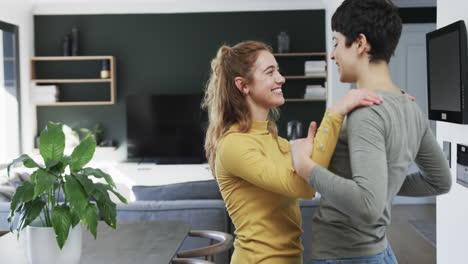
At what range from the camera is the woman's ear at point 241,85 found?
66.2 inches

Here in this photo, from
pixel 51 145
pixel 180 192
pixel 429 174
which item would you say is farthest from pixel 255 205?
pixel 180 192

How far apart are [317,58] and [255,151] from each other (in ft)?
21.2

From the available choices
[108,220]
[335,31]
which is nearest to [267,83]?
[335,31]

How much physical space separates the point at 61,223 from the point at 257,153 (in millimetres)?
681

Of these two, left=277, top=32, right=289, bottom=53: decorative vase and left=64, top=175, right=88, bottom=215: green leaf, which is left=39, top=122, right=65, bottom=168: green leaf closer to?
left=64, top=175, right=88, bottom=215: green leaf

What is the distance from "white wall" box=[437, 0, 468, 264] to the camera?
271cm

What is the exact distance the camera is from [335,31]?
135 cm

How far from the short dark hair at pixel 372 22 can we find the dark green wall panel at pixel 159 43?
6.61 m

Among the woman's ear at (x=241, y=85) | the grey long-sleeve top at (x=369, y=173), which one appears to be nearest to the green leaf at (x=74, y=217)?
the woman's ear at (x=241, y=85)

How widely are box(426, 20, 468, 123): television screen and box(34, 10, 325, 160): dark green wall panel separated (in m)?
4.77

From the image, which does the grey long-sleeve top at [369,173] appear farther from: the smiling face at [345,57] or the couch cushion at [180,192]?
the couch cushion at [180,192]

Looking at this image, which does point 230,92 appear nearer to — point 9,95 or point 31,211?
point 31,211

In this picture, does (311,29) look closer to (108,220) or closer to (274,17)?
(274,17)

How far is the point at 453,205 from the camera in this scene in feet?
9.37
